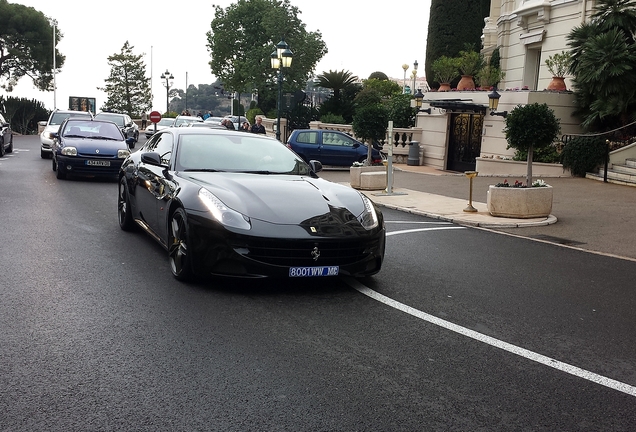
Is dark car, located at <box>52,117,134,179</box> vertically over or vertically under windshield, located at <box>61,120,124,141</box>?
under

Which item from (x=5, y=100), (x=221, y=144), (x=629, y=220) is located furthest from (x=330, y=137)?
(x=5, y=100)

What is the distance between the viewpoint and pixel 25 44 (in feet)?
236

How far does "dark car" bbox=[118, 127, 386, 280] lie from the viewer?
6160 millimetres

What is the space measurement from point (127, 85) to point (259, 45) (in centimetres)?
2464

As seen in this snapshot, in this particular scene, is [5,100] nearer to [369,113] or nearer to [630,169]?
[369,113]

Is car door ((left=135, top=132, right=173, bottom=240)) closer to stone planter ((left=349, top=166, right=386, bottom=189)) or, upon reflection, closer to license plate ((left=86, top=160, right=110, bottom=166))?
license plate ((left=86, top=160, right=110, bottom=166))

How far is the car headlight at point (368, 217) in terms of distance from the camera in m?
6.64

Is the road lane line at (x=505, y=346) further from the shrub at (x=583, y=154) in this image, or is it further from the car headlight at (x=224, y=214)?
the shrub at (x=583, y=154)

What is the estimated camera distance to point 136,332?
5121 mm

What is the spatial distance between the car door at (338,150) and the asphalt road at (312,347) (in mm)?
17742

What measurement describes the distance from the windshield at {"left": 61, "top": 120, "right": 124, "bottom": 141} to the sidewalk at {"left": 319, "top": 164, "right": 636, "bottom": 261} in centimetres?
704

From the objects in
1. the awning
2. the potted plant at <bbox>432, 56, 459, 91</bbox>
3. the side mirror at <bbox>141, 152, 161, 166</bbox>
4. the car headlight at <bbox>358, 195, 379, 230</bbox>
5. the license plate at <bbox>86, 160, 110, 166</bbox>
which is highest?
the potted plant at <bbox>432, 56, 459, 91</bbox>

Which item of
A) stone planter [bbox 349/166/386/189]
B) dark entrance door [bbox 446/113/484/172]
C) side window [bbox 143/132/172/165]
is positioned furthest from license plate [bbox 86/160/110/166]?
dark entrance door [bbox 446/113/484/172]

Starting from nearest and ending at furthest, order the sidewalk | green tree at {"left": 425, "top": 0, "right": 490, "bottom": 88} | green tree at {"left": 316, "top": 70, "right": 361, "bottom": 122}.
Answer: the sidewalk → green tree at {"left": 425, "top": 0, "right": 490, "bottom": 88} → green tree at {"left": 316, "top": 70, "right": 361, "bottom": 122}
